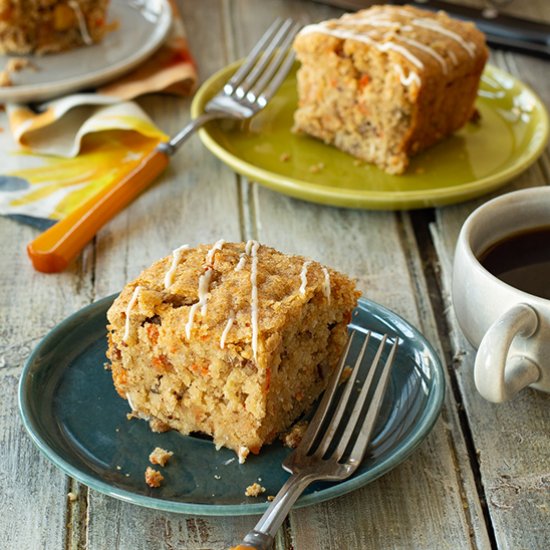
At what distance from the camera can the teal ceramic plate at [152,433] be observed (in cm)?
149

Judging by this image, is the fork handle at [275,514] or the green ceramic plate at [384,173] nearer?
the fork handle at [275,514]

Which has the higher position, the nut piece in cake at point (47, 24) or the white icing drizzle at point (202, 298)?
the white icing drizzle at point (202, 298)

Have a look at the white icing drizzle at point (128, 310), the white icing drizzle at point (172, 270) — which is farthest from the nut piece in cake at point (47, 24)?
the white icing drizzle at point (128, 310)

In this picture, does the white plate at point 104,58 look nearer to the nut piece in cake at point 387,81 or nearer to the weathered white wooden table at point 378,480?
the weathered white wooden table at point 378,480

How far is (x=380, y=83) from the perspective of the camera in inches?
98.0

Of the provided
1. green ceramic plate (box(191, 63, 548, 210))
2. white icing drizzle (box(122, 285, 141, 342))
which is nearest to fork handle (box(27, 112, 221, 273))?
green ceramic plate (box(191, 63, 548, 210))

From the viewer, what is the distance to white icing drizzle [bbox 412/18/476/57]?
2.57 m

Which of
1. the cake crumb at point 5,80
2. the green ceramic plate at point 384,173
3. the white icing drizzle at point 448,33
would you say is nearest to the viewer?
the green ceramic plate at point 384,173

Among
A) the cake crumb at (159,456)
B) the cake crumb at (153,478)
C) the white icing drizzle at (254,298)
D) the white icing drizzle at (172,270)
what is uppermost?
the white icing drizzle at (254,298)

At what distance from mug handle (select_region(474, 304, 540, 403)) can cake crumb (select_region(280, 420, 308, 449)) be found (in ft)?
1.05

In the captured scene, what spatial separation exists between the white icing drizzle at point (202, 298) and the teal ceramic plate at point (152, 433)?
0.24 meters

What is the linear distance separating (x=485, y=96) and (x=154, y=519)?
73.3 inches

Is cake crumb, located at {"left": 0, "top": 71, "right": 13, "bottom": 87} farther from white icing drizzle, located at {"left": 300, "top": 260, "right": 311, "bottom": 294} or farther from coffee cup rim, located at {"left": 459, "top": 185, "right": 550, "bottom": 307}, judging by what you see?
coffee cup rim, located at {"left": 459, "top": 185, "right": 550, "bottom": 307}

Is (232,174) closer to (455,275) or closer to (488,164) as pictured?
(488,164)
